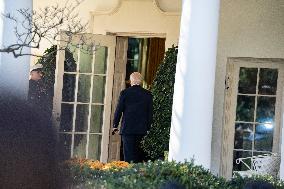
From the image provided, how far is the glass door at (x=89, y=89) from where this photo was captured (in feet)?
36.4

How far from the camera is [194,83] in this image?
7.39 meters

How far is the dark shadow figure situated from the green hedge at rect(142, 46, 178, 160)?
383 inches

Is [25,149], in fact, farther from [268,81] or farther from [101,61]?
[101,61]

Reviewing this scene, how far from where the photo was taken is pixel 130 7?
38.2ft

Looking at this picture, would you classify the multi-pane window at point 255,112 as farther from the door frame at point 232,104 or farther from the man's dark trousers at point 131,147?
the man's dark trousers at point 131,147

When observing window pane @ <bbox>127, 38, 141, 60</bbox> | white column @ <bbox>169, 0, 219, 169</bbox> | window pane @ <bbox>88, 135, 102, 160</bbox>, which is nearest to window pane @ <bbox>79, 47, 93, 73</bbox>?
window pane @ <bbox>88, 135, 102, 160</bbox>

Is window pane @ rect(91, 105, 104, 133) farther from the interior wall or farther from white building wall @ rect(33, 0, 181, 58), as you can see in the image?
the interior wall

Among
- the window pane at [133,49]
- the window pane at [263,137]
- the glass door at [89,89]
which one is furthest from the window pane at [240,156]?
the window pane at [133,49]

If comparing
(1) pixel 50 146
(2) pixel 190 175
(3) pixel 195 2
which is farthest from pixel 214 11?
(1) pixel 50 146

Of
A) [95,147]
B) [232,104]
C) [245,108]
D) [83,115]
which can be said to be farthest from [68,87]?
[245,108]

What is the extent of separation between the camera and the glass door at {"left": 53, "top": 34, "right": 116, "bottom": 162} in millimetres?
11086

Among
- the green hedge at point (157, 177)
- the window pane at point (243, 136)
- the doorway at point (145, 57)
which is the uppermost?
the doorway at point (145, 57)

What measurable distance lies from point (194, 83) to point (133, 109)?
295cm

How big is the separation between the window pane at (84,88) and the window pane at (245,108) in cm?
243
